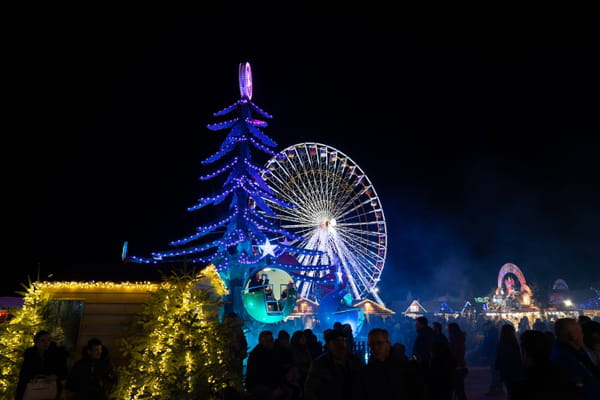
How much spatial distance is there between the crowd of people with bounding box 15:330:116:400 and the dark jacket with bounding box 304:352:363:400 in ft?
11.0

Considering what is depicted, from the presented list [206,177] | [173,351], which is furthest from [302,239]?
[173,351]

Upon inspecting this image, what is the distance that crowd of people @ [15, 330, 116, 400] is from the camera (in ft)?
17.3

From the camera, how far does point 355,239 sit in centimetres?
2623

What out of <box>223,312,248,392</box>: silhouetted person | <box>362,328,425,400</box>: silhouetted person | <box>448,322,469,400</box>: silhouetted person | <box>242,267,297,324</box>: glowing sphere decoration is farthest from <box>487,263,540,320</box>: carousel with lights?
<box>362,328,425,400</box>: silhouetted person

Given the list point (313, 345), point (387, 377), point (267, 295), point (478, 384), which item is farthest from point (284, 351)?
point (478, 384)

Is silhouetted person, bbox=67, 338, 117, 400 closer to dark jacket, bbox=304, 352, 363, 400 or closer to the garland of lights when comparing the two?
dark jacket, bbox=304, 352, 363, 400

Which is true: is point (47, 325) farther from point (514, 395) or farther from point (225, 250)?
point (225, 250)

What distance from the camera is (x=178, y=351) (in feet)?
18.2

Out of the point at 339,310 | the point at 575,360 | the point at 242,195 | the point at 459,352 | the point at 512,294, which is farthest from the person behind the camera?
the point at 512,294

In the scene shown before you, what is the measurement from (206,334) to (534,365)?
435cm

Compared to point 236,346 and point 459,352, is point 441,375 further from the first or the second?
point 236,346

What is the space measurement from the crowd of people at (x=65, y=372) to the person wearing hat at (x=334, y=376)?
3338 millimetres

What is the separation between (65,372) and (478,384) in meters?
10.0

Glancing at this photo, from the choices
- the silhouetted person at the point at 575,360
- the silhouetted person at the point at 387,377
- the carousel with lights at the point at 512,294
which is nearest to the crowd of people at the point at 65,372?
the silhouetted person at the point at 387,377
